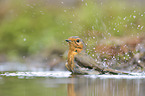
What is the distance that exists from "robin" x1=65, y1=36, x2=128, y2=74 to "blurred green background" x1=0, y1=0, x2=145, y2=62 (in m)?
4.21

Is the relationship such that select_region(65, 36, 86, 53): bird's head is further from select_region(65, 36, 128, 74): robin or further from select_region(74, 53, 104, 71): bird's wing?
select_region(74, 53, 104, 71): bird's wing

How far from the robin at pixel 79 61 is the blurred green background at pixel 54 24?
13.8 feet

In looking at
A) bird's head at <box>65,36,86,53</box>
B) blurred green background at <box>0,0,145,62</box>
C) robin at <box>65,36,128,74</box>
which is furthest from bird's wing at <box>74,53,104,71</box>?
blurred green background at <box>0,0,145,62</box>

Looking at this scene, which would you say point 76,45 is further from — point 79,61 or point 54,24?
point 54,24

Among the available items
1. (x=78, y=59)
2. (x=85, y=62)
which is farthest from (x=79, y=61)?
(x=85, y=62)

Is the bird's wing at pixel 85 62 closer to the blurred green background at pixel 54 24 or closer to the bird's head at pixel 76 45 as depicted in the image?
the bird's head at pixel 76 45

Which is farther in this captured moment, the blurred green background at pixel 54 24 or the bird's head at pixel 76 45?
the blurred green background at pixel 54 24

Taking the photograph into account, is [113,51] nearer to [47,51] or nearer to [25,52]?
[47,51]

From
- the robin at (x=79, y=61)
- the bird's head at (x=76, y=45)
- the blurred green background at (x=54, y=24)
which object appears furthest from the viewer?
the blurred green background at (x=54, y=24)

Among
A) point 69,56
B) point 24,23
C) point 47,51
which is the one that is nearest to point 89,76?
point 69,56

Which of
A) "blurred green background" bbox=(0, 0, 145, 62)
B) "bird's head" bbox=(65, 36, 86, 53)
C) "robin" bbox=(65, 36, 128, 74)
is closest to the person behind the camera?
"robin" bbox=(65, 36, 128, 74)

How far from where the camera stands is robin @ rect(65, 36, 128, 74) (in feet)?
24.6

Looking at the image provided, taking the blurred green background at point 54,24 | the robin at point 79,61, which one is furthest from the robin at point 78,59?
the blurred green background at point 54,24

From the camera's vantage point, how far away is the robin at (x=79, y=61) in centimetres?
751
